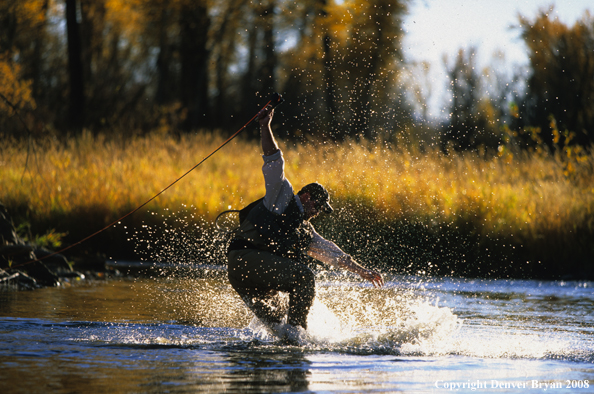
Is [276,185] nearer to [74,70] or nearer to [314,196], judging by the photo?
[314,196]

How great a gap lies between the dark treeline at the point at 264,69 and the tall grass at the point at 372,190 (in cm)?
500

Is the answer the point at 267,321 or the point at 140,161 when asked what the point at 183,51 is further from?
the point at 267,321

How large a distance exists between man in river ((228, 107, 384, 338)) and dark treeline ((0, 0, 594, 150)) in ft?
47.9

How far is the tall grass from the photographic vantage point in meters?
12.2

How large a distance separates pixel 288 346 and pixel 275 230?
0.96 meters

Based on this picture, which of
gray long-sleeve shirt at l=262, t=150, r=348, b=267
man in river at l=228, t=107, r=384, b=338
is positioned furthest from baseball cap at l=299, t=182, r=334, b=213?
gray long-sleeve shirt at l=262, t=150, r=348, b=267

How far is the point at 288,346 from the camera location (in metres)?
6.32

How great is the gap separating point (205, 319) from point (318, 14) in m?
18.8

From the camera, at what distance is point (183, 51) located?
27.4 meters

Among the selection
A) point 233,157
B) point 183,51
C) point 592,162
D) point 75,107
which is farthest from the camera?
point 183,51

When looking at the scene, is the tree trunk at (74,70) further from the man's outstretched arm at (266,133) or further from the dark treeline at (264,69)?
the man's outstretched arm at (266,133)

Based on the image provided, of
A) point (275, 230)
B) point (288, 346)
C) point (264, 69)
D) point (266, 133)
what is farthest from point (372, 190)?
point (264, 69)

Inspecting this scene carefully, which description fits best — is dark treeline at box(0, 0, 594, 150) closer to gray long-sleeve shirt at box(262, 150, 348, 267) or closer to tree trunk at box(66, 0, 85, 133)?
tree trunk at box(66, 0, 85, 133)

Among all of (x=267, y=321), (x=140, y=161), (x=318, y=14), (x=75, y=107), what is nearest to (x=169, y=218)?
(x=140, y=161)
